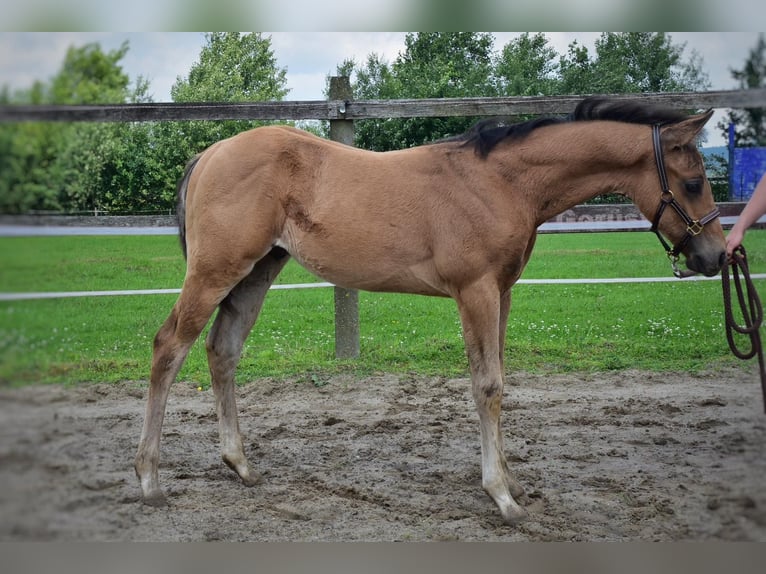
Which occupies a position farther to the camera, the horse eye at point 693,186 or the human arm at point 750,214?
the horse eye at point 693,186

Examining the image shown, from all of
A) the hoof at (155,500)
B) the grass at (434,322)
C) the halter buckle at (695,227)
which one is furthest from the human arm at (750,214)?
the grass at (434,322)

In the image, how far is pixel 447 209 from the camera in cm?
362

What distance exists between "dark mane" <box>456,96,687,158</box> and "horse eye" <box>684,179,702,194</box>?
1.03 ft

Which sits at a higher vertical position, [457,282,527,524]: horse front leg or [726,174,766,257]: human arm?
[726,174,766,257]: human arm

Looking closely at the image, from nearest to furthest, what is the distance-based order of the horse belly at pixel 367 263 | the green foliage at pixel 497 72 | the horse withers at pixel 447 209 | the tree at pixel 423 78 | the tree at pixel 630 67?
the horse withers at pixel 447 209
the horse belly at pixel 367 263
the tree at pixel 630 67
the green foliage at pixel 497 72
the tree at pixel 423 78

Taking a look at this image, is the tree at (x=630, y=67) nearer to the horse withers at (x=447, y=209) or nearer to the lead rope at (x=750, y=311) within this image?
the horse withers at (x=447, y=209)

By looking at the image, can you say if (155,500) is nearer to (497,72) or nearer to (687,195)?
(687,195)

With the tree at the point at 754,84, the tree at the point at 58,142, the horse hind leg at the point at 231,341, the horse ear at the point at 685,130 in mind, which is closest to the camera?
the tree at the point at 58,142

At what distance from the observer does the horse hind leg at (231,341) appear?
4168 mm

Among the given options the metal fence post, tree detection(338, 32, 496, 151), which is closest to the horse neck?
tree detection(338, 32, 496, 151)

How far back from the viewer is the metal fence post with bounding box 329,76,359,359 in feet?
19.8

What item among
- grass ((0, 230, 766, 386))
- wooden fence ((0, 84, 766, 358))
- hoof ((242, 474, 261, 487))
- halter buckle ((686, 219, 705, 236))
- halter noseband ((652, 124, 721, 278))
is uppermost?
wooden fence ((0, 84, 766, 358))

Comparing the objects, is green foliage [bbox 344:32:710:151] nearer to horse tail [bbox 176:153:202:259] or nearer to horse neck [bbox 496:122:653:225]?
horse neck [bbox 496:122:653:225]

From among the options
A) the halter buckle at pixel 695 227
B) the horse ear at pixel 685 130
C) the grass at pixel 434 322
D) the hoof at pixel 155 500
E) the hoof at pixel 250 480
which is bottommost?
the hoof at pixel 250 480
